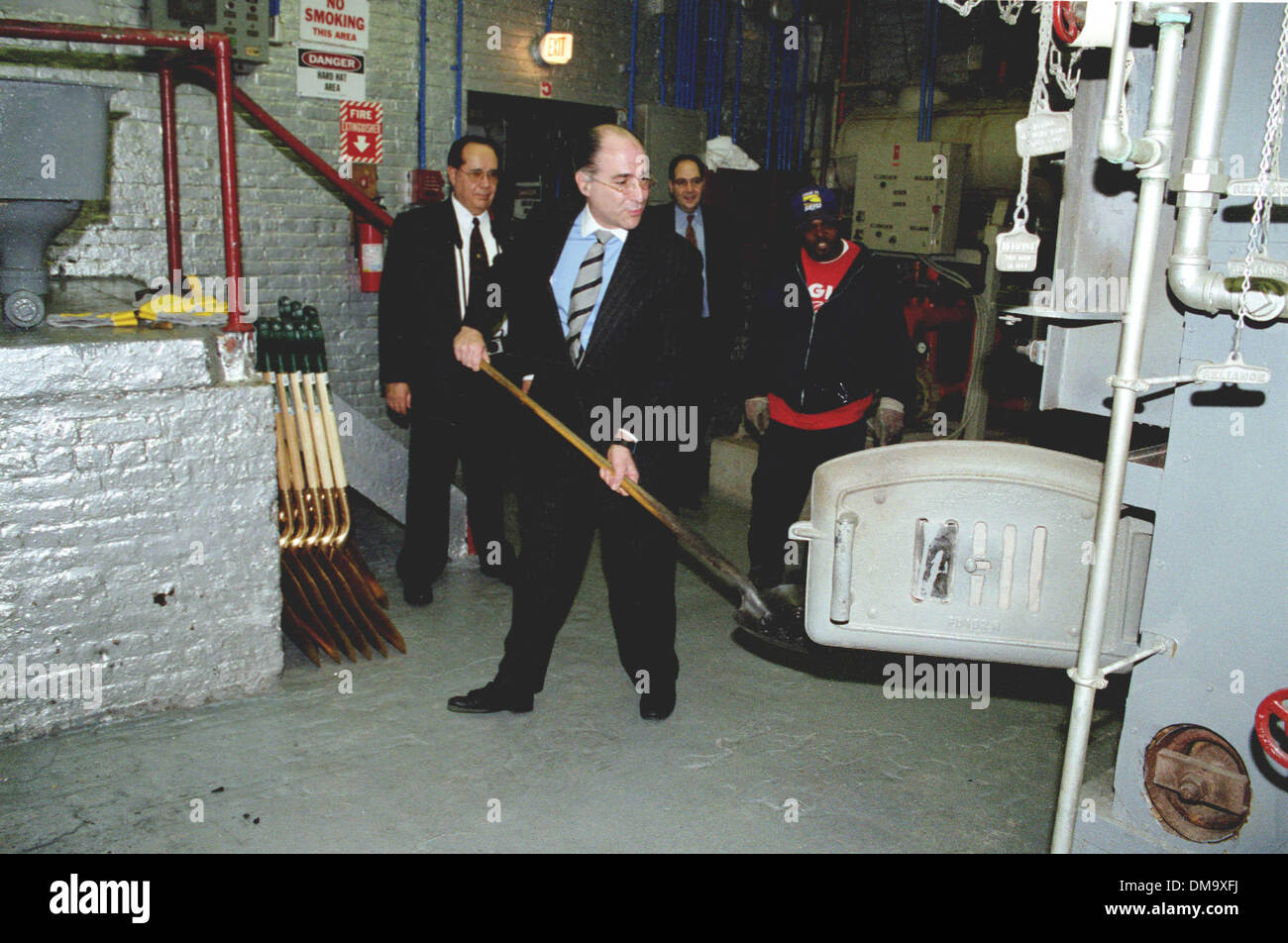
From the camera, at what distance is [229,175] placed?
3826mm

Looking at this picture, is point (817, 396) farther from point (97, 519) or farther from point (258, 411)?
point (97, 519)

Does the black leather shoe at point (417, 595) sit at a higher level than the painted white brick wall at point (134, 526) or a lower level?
lower

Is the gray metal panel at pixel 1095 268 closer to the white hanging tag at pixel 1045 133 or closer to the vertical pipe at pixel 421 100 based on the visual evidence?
the white hanging tag at pixel 1045 133

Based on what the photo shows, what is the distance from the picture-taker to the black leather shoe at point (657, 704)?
374 cm

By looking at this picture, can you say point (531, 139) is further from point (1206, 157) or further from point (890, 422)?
point (1206, 157)

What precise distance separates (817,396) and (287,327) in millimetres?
2477

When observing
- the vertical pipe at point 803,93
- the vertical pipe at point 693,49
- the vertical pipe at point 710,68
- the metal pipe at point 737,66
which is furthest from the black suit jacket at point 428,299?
the vertical pipe at point 803,93

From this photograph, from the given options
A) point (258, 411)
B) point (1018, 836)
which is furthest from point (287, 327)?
point (1018, 836)

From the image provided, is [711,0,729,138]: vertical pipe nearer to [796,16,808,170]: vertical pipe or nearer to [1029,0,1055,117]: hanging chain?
[796,16,808,170]: vertical pipe

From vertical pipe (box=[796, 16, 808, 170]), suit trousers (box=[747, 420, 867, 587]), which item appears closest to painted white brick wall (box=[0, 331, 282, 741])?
suit trousers (box=[747, 420, 867, 587])

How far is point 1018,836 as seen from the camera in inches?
122

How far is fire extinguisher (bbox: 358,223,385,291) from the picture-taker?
643 cm

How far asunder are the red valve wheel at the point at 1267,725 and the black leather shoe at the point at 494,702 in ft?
7.66

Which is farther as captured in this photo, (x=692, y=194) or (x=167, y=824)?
(x=692, y=194)
